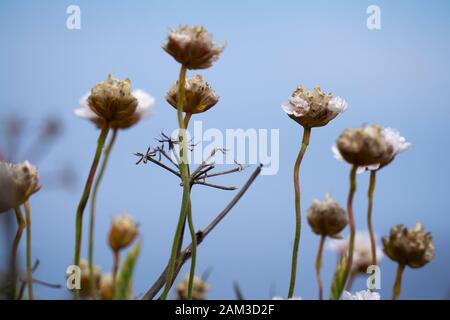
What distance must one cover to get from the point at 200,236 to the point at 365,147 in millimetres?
162

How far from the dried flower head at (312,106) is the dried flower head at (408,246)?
5.3 inches

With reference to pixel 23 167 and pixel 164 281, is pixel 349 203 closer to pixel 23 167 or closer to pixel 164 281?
pixel 164 281

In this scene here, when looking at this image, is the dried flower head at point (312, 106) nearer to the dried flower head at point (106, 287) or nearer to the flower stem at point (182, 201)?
the flower stem at point (182, 201)

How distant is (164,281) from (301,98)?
225 mm

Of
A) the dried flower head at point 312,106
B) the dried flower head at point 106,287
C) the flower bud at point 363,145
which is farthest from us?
the dried flower head at point 106,287

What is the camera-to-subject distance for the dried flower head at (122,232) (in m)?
0.64

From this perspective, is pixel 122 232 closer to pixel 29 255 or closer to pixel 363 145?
pixel 29 255

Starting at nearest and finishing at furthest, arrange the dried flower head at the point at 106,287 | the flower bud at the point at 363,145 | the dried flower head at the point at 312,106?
1. the flower bud at the point at 363,145
2. the dried flower head at the point at 312,106
3. the dried flower head at the point at 106,287

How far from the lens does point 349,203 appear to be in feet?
1.53

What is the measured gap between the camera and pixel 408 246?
20.1 inches

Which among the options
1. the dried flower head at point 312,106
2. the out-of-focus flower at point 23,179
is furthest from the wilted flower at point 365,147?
the out-of-focus flower at point 23,179

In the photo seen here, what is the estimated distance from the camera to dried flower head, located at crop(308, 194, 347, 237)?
24.3 inches

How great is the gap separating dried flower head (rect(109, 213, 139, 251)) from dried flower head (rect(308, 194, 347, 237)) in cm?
18

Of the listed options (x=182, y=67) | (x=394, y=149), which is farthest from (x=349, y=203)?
(x=182, y=67)
